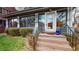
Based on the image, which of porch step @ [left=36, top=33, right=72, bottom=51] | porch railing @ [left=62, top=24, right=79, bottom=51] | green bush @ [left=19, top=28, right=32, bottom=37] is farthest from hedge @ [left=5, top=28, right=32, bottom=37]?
porch railing @ [left=62, top=24, right=79, bottom=51]

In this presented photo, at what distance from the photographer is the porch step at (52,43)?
294 centimetres

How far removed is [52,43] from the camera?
299cm

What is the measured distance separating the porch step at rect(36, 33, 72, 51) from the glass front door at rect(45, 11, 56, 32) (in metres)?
0.10

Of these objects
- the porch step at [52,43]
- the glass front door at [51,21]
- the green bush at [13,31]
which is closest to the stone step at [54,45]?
the porch step at [52,43]

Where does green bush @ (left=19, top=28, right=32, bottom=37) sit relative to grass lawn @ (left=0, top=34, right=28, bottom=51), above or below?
above

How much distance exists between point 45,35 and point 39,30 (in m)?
0.11

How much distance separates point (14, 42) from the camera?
3012mm

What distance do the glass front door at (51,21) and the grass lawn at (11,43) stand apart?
1.37 feet

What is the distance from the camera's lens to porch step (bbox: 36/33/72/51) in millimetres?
2943

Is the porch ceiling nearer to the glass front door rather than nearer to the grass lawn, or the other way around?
the glass front door

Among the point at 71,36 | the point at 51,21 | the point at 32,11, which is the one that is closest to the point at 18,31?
the point at 32,11

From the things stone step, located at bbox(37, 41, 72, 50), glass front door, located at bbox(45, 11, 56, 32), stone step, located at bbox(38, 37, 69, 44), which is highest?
glass front door, located at bbox(45, 11, 56, 32)
